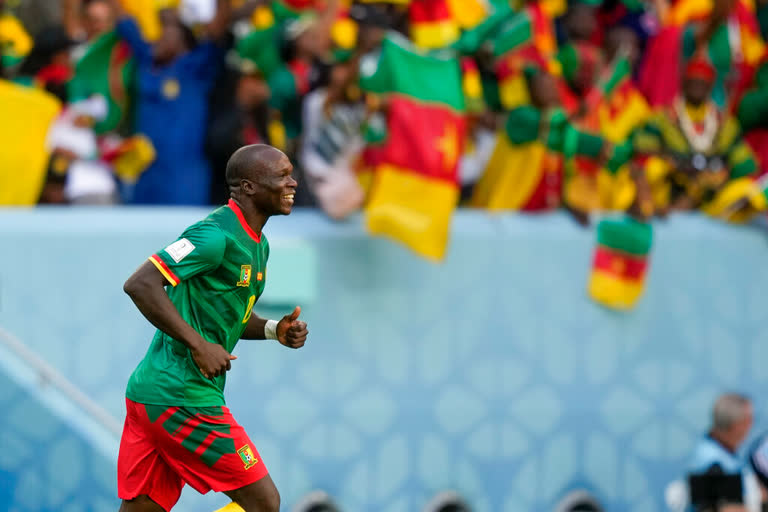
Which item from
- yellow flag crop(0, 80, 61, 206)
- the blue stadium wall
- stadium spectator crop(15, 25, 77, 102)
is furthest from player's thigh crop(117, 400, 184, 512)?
stadium spectator crop(15, 25, 77, 102)

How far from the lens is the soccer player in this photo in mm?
4082

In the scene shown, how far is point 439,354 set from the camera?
745cm

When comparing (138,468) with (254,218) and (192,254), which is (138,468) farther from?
(254,218)

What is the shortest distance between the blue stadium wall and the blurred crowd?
14.5 inches

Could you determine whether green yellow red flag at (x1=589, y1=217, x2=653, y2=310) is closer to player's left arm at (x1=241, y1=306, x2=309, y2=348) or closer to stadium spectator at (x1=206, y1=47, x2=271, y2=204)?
stadium spectator at (x1=206, y1=47, x2=271, y2=204)

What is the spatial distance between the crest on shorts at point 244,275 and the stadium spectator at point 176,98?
362cm

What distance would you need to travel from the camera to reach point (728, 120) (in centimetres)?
860

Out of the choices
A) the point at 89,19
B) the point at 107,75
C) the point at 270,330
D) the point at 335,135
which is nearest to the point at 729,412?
the point at 335,135

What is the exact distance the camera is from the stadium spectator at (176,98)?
299 inches

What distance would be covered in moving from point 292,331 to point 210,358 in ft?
1.19

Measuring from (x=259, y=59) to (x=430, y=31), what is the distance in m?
1.09

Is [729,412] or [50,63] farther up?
[50,63]

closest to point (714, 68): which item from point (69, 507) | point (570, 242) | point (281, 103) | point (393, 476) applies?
point (570, 242)

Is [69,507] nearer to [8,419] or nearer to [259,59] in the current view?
[8,419]
